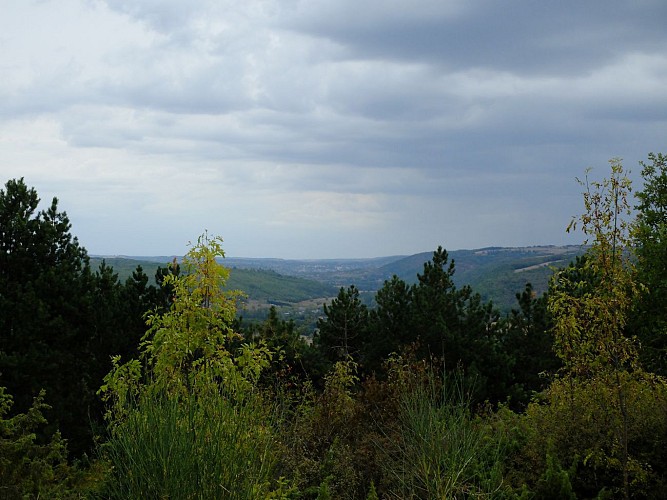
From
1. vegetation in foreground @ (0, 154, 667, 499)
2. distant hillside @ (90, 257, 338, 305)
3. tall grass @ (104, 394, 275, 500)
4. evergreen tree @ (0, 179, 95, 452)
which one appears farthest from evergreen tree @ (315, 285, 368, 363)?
distant hillside @ (90, 257, 338, 305)

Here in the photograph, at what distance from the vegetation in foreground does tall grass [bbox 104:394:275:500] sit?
2 centimetres

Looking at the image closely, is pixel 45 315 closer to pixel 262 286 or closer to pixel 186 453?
pixel 186 453

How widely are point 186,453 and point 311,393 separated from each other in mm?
9644

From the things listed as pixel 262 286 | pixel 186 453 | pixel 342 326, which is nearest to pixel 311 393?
pixel 342 326

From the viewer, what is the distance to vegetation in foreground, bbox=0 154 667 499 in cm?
454

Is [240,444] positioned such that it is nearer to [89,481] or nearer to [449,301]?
[89,481]

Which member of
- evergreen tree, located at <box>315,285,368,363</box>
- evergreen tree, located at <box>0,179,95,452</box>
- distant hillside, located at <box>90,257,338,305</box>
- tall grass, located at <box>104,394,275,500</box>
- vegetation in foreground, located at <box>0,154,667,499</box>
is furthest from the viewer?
distant hillside, located at <box>90,257,338,305</box>

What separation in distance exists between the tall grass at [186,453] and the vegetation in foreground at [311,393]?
0.05ft

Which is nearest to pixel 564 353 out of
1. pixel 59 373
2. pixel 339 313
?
pixel 59 373

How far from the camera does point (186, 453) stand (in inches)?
159

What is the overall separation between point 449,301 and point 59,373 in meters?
13.1

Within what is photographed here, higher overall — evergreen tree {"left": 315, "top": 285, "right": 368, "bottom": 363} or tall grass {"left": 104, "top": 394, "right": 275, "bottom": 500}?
tall grass {"left": 104, "top": 394, "right": 275, "bottom": 500}

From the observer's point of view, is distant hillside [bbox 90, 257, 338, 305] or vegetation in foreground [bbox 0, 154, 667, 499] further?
distant hillside [bbox 90, 257, 338, 305]

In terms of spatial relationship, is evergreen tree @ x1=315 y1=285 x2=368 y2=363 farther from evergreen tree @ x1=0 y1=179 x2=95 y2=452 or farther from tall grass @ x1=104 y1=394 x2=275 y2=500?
tall grass @ x1=104 y1=394 x2=275 y2=500
